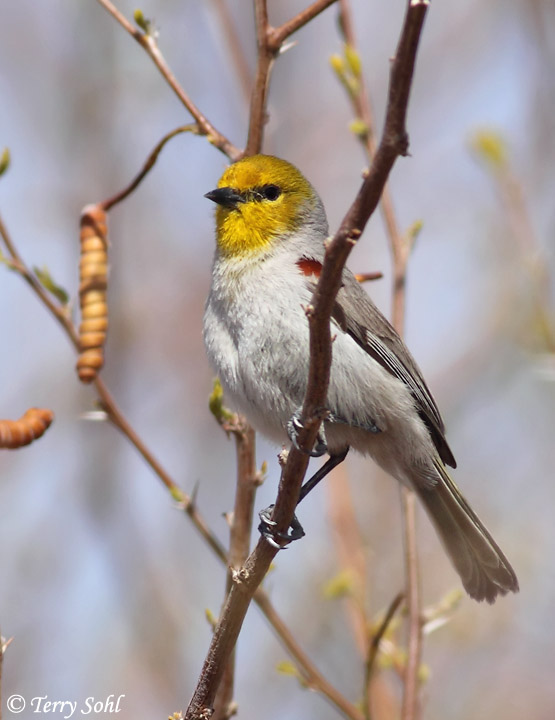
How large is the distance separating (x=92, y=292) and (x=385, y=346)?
3.80 ft

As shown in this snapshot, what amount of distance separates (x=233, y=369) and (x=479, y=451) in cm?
353

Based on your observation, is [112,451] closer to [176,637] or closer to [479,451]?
[176,637]

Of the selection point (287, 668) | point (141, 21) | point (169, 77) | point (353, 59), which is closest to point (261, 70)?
point (169, 77)

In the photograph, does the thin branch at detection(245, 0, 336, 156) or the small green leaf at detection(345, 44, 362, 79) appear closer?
the thin branch at detection(245, 0, 336, 156)

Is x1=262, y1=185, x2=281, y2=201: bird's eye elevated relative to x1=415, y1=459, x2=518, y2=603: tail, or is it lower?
elevated

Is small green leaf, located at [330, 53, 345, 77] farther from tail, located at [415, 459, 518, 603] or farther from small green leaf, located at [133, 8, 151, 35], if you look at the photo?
tail, located at [415, 459, 518, 603]

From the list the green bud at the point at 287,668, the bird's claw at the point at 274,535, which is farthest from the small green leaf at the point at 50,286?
the green bud at the point at 287,668

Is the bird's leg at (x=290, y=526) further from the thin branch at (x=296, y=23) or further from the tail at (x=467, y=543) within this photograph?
the thin branch at (x=296, y=23)

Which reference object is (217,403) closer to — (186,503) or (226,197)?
(186,503)

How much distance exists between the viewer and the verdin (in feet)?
9.93

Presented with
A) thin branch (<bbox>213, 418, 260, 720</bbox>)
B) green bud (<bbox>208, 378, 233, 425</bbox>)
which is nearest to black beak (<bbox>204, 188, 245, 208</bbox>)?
green bud (<bbox>208, 378, 233, 425</bbox>)

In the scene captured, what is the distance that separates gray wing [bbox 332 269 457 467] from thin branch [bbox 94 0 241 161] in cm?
70

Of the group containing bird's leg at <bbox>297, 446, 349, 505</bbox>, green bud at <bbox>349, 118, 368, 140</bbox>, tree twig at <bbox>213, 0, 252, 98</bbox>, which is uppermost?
tree twig at <bbox>213, 0, 252, 98</bbox>

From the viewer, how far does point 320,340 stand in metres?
1.95
